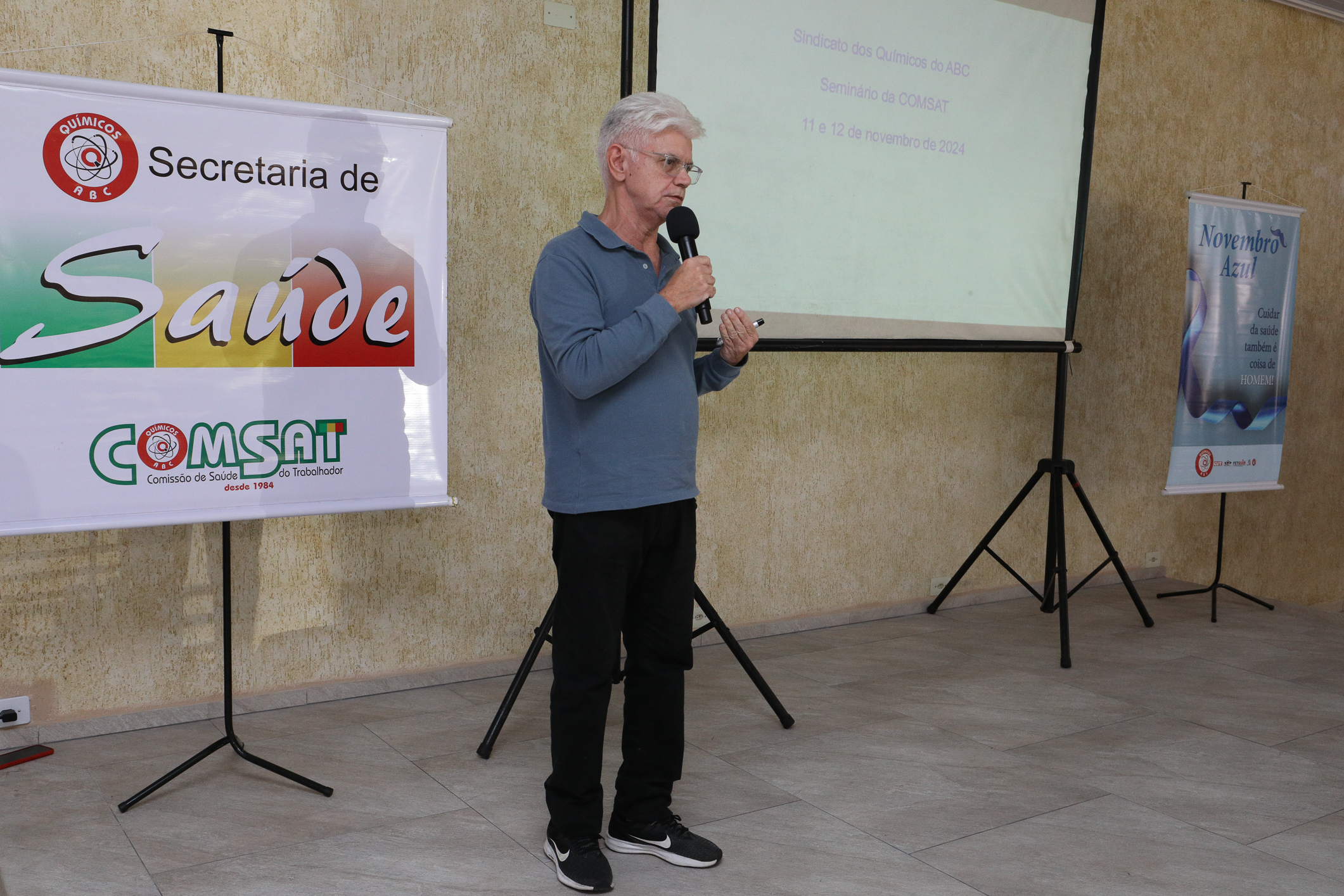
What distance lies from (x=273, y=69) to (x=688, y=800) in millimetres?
2274

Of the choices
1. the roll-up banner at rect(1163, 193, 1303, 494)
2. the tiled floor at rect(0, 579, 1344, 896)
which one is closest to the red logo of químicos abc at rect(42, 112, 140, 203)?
the tiled floor at rect(0, 579, 1344, 896)

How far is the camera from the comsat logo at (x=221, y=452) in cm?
218

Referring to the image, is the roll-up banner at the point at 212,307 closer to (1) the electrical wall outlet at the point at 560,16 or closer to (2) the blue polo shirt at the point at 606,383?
(2) the blue polo shirt at the point at 606,383

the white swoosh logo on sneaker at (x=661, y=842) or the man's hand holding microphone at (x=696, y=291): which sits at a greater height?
the man's hand holding microphone at (x=696, y=291)

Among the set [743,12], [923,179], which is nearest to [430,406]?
[743,12]

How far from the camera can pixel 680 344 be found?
6.87 feet

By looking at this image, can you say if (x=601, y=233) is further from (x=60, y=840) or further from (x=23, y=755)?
(x=23, y=755)

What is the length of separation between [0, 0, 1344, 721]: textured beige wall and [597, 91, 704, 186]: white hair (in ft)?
4.41

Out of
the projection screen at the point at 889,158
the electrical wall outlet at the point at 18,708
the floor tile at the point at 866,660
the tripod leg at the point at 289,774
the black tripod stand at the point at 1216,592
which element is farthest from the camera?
the black tripod stand at the point at 1216,592

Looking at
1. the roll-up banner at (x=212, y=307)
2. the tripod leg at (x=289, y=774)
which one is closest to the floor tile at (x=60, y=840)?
the tripod leg at (x=289, y=774)

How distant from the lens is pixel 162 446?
2.21 m

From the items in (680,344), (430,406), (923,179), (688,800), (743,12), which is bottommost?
(688,800)

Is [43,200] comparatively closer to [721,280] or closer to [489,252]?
[489,252]

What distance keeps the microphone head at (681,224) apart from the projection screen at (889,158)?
1044 mm
